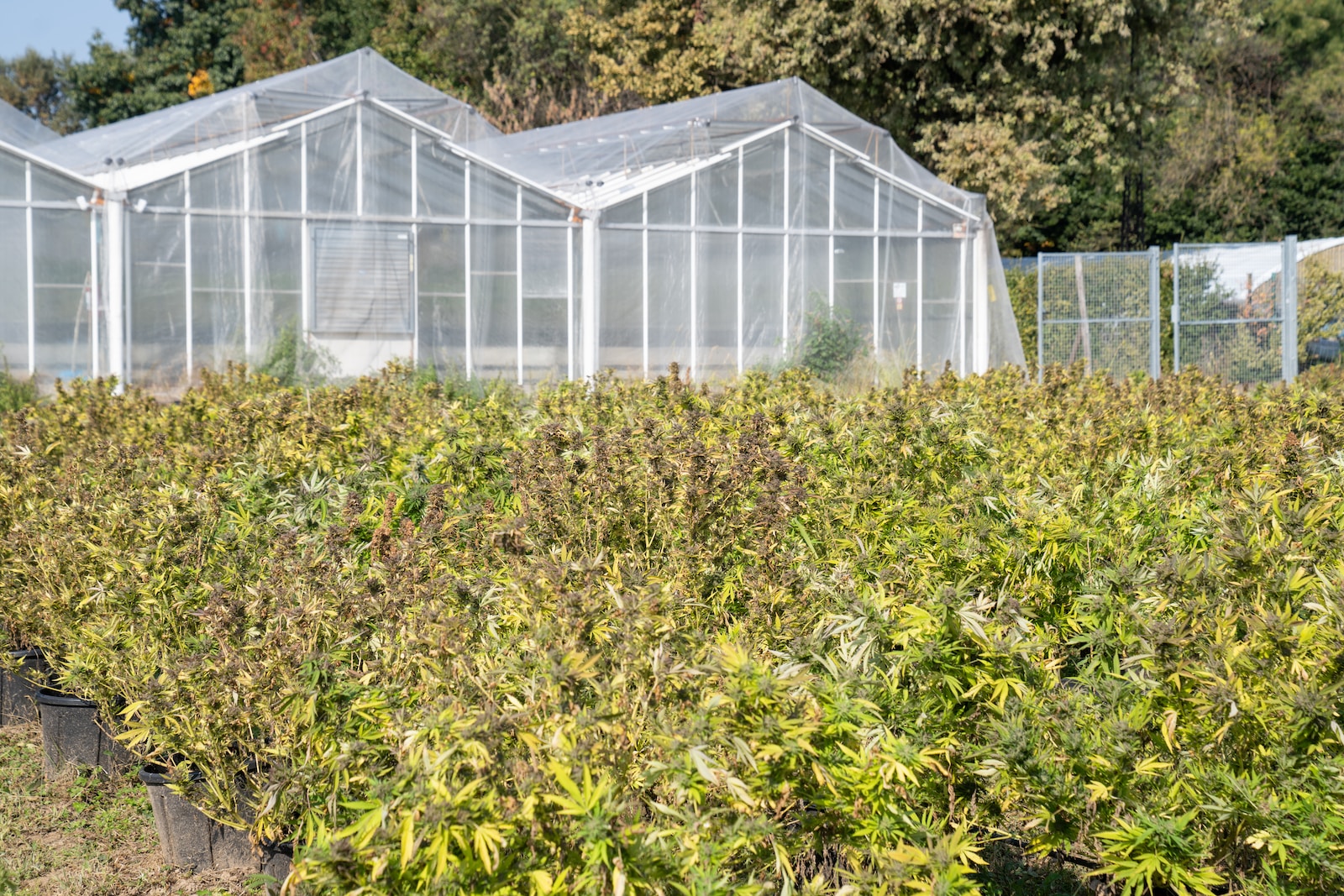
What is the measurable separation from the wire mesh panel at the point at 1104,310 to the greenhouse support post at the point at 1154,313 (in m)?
0.02

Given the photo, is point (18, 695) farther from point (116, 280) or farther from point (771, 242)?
point (771, 242)

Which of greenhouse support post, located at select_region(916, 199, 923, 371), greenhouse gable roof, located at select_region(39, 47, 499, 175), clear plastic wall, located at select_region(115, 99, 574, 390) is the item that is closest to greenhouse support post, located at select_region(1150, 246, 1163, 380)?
greenhouse support post, located at select_region(916, 199, 923, 371)

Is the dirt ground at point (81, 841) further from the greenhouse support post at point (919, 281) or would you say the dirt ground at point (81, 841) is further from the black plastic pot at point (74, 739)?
the greenhouse support post at point (919, 281)

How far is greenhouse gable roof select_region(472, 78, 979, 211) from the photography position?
49.1ft

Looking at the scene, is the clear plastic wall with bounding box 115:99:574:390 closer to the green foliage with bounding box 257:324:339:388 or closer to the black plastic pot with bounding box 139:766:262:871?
the green foliage with bounding box 257:324:339:388

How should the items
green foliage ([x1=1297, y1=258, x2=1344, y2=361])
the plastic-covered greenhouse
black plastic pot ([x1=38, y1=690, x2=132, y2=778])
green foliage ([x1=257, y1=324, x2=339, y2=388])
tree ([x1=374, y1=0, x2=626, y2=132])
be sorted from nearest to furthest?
1. black plastic pot ([x1=38, y1=690, x2=132, y2=778])
2. the plastic-covered greenhouse
3. green foliage ([x1=257, y1=324, x2=339, y2=388])
4. green foliage ([x1=1297, y1=258, x2=1344, y2=361])
5. tree ([x1=374, y1=0, x2=626, y2=132])

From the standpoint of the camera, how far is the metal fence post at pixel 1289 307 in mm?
16438

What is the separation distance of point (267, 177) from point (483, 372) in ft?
10.2

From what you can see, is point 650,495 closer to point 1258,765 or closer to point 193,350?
point 1258,765

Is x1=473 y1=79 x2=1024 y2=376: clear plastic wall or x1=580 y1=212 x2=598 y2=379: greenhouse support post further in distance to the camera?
x1=473 y1=79 x2=1024 y2=376: clear plastic wall

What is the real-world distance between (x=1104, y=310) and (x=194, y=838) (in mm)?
16324

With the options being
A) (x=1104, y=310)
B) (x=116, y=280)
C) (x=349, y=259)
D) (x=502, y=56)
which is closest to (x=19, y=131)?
(x=116, y=280)

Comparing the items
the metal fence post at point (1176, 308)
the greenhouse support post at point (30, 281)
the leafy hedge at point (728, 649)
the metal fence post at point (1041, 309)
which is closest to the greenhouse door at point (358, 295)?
the greenhouse support post at point (30, 281)

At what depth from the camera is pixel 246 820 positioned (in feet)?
11.1
